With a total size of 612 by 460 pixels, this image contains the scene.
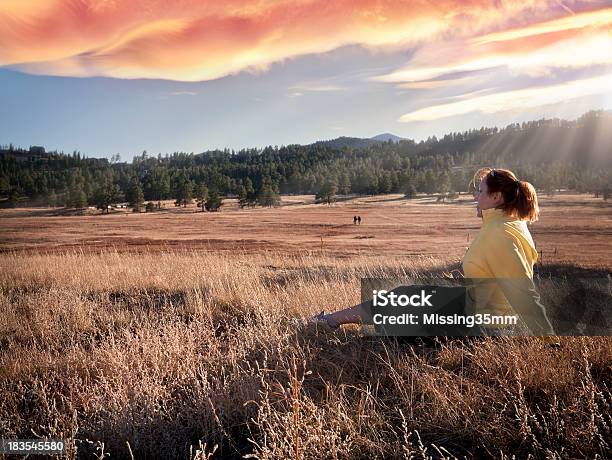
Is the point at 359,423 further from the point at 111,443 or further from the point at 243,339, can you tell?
the point at 243,339

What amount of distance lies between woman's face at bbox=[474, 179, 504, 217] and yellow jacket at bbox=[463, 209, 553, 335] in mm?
67

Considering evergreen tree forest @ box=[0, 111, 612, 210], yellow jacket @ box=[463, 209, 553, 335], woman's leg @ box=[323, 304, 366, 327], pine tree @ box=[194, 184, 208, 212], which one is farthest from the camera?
pine tree @ box=[194, 184, 208, 212]

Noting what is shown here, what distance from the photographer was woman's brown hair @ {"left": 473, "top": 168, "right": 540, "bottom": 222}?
11.6 feet

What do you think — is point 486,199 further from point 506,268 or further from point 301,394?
point 301,394

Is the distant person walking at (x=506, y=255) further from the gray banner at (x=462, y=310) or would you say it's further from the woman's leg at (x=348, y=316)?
the woman's leg at (x=348, y=316)

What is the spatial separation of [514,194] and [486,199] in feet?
0.73

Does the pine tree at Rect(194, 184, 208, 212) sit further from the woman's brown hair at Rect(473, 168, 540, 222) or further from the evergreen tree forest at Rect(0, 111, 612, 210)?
the woman's brown hair at Rect(473, 168, 540, 222)

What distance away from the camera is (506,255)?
131 inches

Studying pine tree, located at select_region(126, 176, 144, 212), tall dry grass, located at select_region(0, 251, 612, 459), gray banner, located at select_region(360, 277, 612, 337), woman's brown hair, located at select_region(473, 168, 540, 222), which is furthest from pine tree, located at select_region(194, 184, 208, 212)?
woman's brown hair, located at select_region(473, 168, 540, 222)

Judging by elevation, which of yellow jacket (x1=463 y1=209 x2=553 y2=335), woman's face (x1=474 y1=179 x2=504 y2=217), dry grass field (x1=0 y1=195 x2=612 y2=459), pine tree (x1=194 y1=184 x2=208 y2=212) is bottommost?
dry grass field (x1=0 y1=195 x2=612 y2=459)

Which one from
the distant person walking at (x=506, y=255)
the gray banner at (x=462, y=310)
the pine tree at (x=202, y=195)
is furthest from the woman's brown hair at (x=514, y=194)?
the pine tree at (x=202, y=195)

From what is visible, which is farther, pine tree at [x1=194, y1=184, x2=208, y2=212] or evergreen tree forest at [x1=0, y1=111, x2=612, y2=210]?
pine tree at [x1=194, y1=184, x2=208, y2=212]

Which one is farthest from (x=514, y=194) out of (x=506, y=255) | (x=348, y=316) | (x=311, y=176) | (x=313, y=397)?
(x=311, y=176)

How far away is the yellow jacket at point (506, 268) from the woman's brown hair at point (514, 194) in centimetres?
7
